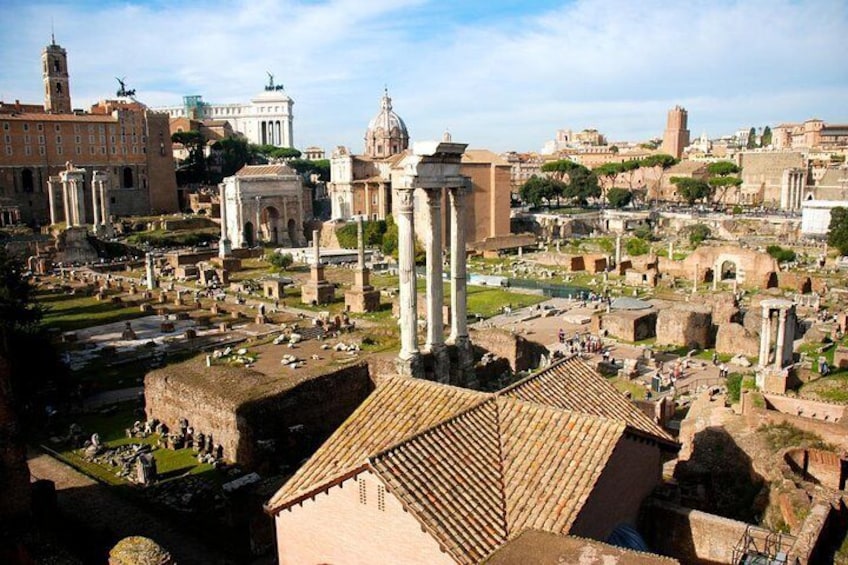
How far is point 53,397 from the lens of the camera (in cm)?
1903

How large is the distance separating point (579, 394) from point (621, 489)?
1.82 metres

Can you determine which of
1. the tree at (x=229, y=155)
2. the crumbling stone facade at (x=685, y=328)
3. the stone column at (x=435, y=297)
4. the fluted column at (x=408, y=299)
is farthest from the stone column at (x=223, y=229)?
the fluted column at (x=408, y=299)

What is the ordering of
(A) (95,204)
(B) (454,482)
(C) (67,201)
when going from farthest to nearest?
(A) (95,204)
(C) (67,201)
(B) (454,482)

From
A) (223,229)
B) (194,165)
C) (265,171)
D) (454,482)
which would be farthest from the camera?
(194,165)

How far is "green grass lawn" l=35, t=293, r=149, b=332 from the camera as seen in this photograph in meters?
29.7

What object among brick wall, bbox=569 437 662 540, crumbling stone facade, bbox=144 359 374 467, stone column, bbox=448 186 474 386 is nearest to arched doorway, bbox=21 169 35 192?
crumbling stone facade, bbox=144 359 374 467

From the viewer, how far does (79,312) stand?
32000mm

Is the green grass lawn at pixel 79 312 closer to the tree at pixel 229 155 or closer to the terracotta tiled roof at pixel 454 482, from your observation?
the terracotta tiled roof at pixel 454 482

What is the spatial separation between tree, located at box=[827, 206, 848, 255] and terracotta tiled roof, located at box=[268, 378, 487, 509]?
43586 millimetres

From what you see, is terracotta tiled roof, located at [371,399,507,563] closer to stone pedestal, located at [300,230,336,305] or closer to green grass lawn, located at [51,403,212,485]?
green grass lawn, located at [51,403,212,485]

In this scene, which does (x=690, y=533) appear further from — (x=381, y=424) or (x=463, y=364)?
(x=463, y=364)

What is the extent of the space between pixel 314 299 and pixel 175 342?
919cm

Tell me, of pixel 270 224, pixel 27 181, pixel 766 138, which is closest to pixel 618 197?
pixel 270 224

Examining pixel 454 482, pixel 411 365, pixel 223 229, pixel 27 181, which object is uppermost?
pixel 27 181
